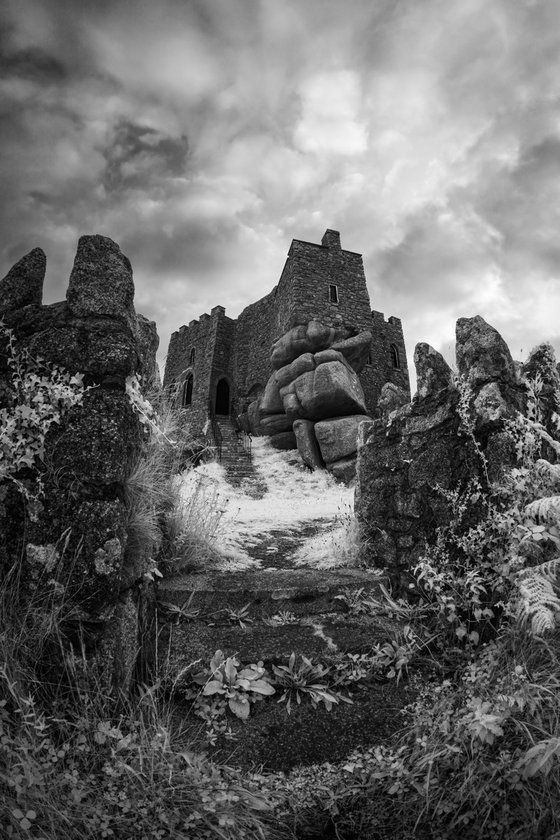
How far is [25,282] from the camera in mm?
3406

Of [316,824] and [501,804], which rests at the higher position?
[501,804]

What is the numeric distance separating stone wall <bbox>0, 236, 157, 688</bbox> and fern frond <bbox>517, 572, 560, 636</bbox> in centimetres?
225

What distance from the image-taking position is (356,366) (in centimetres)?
1834

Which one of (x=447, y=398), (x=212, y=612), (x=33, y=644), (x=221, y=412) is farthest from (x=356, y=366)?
(x=33, y=644)

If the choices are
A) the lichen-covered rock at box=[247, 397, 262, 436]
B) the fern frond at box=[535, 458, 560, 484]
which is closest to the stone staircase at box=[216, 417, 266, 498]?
Result: the lichen-covered rock at box=[247, 397, 262, 436]

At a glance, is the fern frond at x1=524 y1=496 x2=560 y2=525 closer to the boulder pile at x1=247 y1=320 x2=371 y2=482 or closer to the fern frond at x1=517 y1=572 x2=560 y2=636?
the fern frond at x1=517 y1=572 x2=560 y2=636

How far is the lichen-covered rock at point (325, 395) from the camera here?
15.7 metres

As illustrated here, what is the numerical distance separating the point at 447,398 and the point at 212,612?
9.05ft

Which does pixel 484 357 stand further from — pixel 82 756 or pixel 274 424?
pixel 274 424

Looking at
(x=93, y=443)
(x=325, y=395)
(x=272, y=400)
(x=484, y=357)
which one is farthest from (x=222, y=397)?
(x=93, y=443)

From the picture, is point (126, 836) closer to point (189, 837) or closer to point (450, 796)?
point (189, 837)

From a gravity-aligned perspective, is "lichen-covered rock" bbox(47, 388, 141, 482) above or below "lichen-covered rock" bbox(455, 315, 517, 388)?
below

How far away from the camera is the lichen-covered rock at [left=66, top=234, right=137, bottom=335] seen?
3.29 metres

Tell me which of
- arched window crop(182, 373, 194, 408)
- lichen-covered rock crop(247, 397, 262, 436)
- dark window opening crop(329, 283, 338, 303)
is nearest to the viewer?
dark window opening crop(329, 283, 338, 303)
